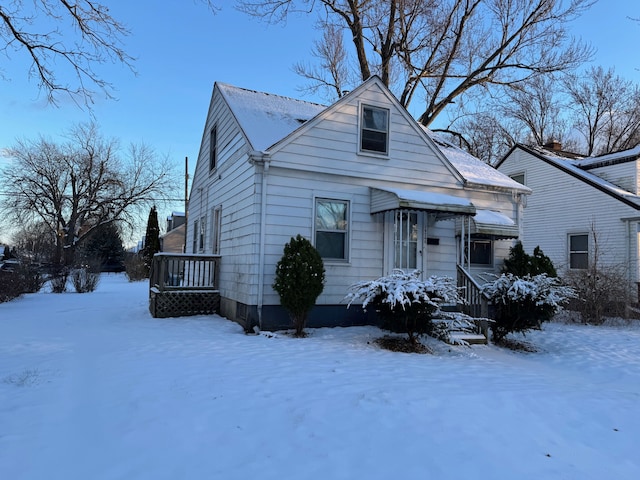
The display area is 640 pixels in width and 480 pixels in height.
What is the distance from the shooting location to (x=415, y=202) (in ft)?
27.4

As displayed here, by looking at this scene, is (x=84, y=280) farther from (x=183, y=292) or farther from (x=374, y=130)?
(x=374, y=130)

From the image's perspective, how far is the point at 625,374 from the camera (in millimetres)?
6773

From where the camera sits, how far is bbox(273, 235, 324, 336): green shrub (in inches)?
305

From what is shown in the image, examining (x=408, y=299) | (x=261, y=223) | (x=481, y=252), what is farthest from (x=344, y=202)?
(x=481, y=252)

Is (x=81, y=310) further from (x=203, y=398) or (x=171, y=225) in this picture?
(x=171, y=225)

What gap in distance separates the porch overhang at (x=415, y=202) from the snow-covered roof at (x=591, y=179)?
1004 centimetres

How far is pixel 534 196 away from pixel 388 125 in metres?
12.1

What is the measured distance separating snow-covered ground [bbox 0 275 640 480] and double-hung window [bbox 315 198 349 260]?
7.79ft

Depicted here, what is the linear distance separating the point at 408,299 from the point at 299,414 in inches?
130

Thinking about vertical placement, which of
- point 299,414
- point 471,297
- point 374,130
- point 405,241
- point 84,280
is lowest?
point 299,414

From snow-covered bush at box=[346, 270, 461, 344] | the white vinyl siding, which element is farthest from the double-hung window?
the white vinyl siding

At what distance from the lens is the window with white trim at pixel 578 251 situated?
54.5 feet

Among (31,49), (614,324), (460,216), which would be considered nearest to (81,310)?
(31,49)

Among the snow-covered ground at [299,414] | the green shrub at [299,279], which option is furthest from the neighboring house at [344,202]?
the snow-covered ground at [299,414]
